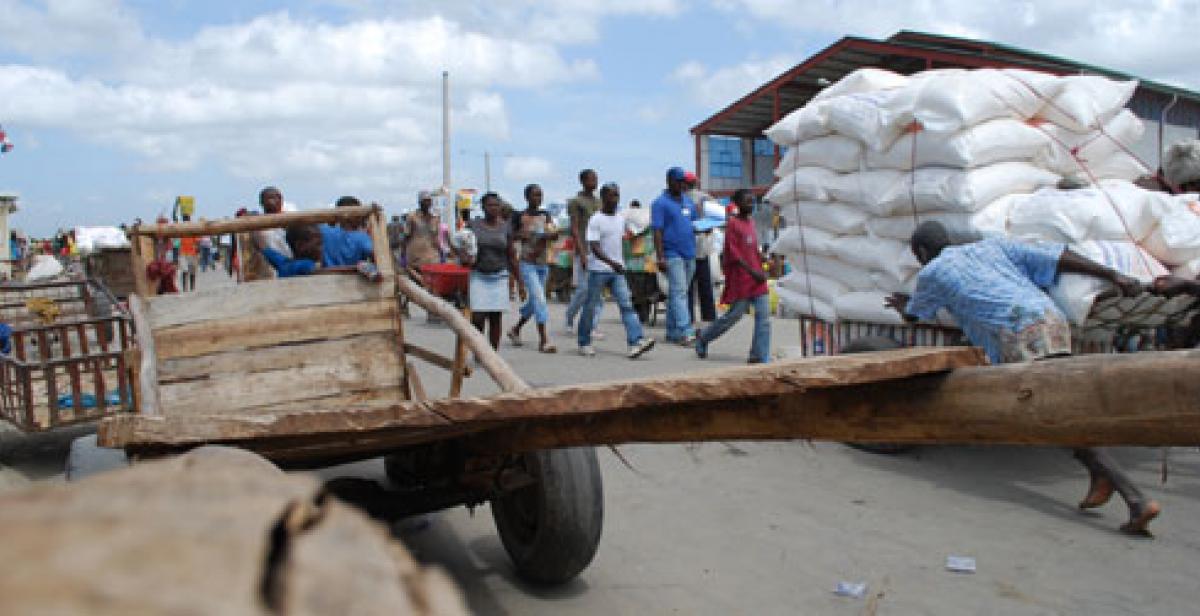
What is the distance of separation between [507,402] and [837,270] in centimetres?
488

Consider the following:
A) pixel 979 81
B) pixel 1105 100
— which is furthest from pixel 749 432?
pixel 1105 100

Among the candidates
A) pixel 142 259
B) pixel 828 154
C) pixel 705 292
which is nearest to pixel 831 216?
pixel 828 154

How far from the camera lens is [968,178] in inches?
192

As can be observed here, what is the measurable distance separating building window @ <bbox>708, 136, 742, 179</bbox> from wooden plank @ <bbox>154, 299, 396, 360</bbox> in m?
20.9

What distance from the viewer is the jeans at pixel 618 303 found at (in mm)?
8555

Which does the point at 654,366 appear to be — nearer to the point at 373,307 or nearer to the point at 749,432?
the point at 373,307

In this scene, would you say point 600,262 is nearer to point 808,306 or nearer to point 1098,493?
point 808,306

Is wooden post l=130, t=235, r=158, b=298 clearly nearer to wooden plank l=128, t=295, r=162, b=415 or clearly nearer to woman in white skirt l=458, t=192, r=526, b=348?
wooden plank l=128, t=295, r=162, b=415

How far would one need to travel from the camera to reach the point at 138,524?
43 cm

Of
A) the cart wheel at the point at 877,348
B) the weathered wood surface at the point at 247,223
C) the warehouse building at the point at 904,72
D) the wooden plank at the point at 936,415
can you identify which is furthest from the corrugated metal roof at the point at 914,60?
the wooden plank at the point at 936,415

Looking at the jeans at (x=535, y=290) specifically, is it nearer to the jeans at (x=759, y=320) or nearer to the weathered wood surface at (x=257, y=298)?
the jeans at (x=759, y=320)

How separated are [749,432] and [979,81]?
4.19m

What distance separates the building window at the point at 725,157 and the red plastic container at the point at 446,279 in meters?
15.0

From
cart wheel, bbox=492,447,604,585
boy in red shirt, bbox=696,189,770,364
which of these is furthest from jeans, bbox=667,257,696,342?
cart wheel, bbox=492,447,604,585
